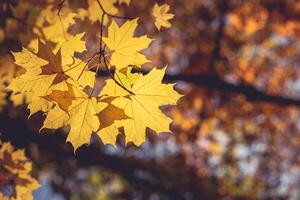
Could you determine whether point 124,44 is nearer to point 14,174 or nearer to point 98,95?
point 98,95

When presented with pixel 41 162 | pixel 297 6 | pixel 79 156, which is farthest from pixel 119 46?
pixel 297 6

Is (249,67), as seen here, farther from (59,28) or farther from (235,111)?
(59,28)

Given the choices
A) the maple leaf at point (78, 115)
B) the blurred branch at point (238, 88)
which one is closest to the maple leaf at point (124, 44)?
the maple leaf at point (78, 115)

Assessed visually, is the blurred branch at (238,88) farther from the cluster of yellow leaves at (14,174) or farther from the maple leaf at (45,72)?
the maple leaf at (45,72)

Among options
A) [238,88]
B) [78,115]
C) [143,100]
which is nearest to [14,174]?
[78,115]

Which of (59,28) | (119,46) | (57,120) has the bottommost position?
(57,120)

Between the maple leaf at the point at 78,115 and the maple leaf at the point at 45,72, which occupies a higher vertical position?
the maple leaf at the point at 45,72
